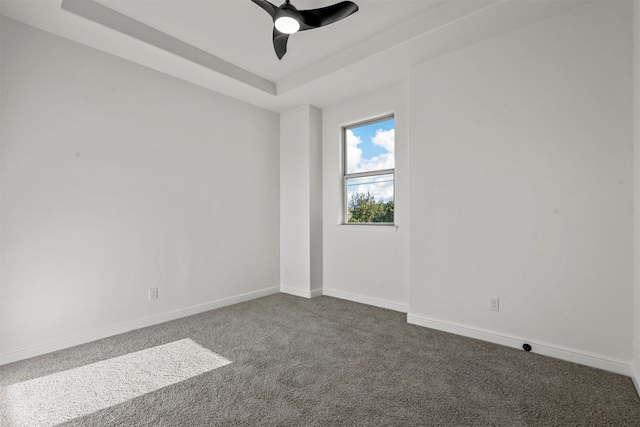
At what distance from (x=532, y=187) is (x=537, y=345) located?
4.15ft

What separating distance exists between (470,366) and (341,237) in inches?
89.8

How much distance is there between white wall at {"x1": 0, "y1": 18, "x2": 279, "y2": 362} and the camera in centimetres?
253

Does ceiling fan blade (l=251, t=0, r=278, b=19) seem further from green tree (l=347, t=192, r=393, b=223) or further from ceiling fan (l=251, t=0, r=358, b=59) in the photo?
green tree (l=347, t=192, r=393, b=223)

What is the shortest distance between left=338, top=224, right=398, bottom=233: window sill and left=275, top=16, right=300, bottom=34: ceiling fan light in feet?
7.70

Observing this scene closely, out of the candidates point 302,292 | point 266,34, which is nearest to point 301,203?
point 302,292

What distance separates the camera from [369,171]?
4129mm

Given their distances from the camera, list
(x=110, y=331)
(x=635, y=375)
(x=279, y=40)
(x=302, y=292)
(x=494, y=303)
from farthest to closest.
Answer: (x=302, y=292), (x=110, y=331), (x=494, y=303), (x=279, y=40), (x=635, y=375)

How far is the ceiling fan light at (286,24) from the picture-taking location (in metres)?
2.20

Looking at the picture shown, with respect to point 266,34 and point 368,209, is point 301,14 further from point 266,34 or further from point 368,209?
point 368,209

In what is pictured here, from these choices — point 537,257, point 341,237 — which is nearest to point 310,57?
point 341,237

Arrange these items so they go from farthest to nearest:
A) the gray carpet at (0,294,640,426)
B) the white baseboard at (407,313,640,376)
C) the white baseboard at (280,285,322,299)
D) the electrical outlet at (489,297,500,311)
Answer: the white baseboard at (280,285,322,299)
the electrical outlet at (489,297,500,311)
the white baseboard at (407,313,640,376)
the gray carpet at (0,294,640,426)

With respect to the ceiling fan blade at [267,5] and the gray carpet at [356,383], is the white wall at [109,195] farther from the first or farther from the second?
the ceiling fan blade at [267,5]

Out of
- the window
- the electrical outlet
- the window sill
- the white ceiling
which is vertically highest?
the white ceiling

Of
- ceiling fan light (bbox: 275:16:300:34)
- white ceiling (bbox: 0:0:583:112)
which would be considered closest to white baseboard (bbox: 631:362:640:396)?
white ceiling (bbox: 0:0:583:112)
